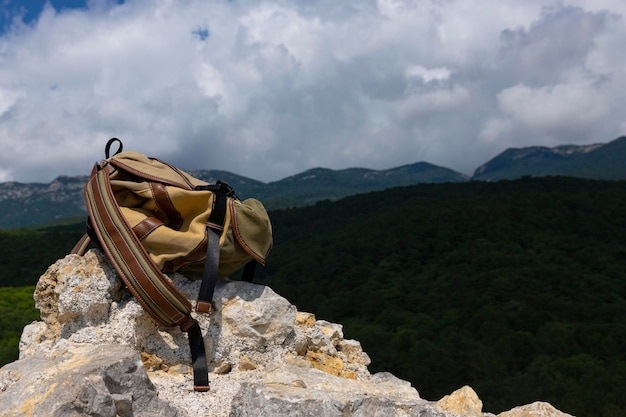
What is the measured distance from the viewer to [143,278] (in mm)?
3738

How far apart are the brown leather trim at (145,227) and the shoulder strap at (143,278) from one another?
0.09m

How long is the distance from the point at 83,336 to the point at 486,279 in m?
44.3

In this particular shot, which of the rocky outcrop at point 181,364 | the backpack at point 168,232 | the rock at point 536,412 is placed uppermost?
the backpack at point 168,232

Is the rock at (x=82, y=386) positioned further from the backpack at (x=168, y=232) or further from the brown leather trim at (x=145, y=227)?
the brown leather trim at (x=145, y=227)

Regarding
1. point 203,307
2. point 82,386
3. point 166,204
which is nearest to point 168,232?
point 166,204

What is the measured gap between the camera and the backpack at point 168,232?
376cm

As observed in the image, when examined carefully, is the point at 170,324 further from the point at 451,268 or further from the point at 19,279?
the point at 19,279

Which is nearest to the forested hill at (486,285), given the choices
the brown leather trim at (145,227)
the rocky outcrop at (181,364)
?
the rocky outcrop at (181,364)

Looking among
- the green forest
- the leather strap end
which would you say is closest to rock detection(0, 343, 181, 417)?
the leather strap end

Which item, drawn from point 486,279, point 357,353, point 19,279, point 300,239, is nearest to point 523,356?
point 486,279

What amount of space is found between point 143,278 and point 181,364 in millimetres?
708

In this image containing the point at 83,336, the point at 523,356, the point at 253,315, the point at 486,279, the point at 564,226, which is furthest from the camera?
the point at 564,226

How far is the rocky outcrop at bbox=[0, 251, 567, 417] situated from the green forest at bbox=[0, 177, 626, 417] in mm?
16978

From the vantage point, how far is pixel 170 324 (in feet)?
12.7
